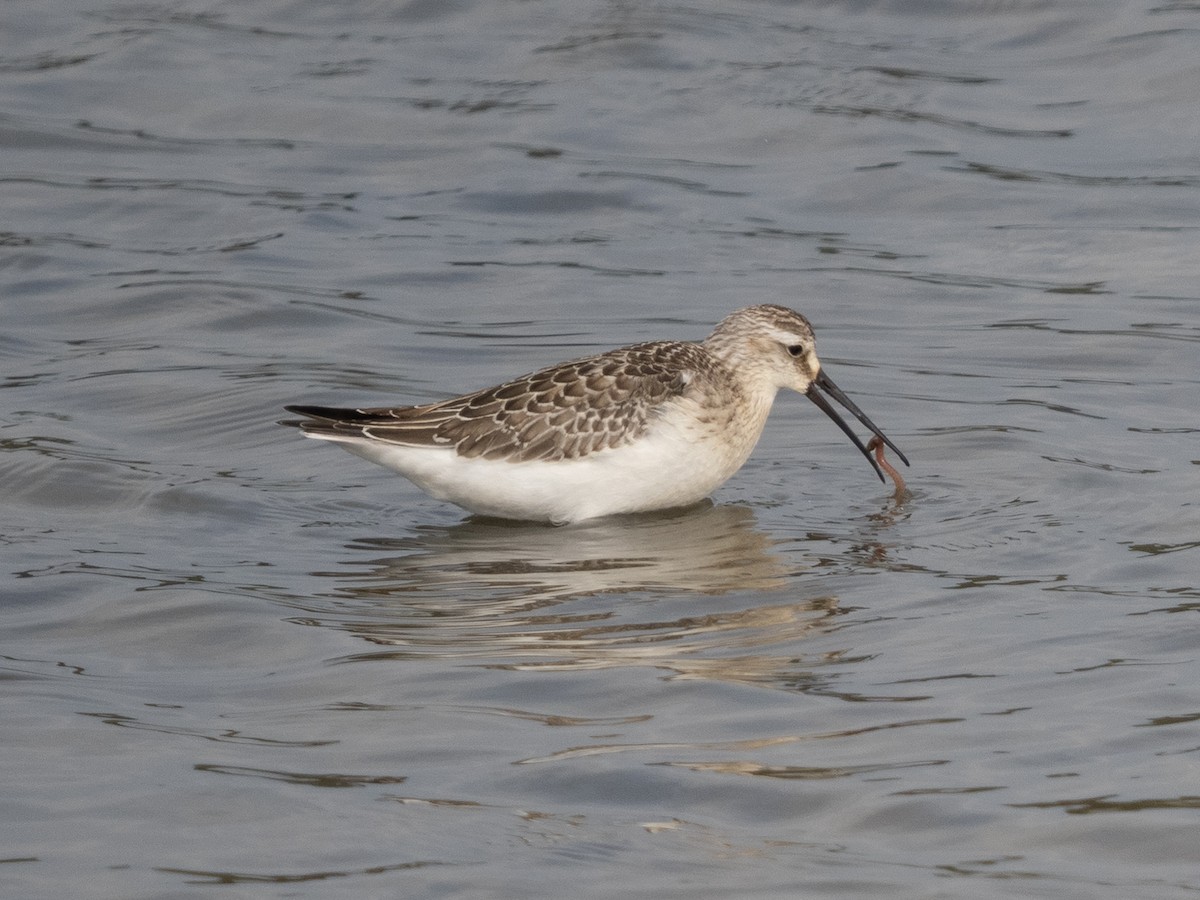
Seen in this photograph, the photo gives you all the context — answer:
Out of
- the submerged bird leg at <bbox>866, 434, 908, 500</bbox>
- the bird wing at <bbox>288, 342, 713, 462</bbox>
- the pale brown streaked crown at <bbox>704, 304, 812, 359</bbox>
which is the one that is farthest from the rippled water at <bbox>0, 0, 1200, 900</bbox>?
the pale brown streaked crown at <bbox>704, 304, 812, 359</bbox>

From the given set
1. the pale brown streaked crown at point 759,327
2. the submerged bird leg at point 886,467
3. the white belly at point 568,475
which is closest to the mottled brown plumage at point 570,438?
the white belly at point 568,475

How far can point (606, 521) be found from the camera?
1018 centimetres

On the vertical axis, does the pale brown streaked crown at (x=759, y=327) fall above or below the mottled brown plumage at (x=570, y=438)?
above

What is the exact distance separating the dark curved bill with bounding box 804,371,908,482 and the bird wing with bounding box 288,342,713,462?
877 mm

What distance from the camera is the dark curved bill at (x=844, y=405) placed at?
10484 millimetres

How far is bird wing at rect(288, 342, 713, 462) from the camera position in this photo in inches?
393

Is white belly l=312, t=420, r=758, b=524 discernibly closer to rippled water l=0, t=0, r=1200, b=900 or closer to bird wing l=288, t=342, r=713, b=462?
bird wing l=288, t=342, r=713, b=462

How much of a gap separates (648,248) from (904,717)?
825 centimetres

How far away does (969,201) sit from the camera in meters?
15.6

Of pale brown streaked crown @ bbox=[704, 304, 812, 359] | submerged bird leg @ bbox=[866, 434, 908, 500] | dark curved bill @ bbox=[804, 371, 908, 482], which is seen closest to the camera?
submerged bird leg @ bbox=[866, 434, 908, 500]

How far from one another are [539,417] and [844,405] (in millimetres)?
1718

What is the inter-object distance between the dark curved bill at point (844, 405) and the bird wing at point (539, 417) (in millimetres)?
877

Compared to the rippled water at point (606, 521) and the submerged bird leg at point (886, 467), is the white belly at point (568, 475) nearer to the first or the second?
the rippled water at point (606, 521)

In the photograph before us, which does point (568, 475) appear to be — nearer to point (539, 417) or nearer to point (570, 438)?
point (570, 438)
